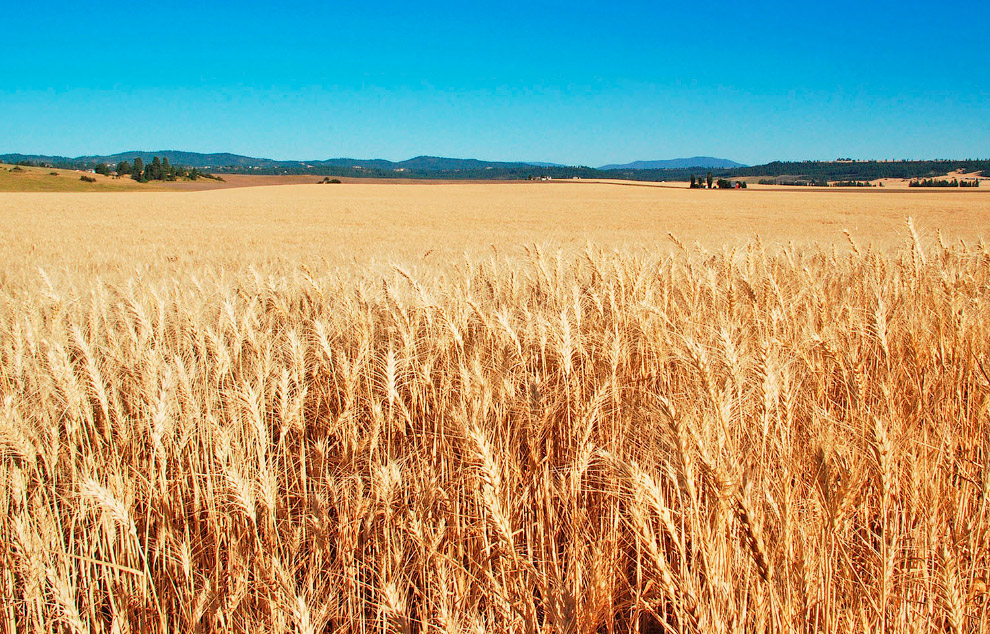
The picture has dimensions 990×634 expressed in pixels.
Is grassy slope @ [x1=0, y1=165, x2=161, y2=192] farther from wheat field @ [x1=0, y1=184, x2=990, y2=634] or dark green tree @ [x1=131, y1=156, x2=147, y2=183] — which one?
wheat field @ [x1=0, y1=184, x2=990, y2=634]

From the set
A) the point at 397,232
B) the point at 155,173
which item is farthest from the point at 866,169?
the point at 155,173

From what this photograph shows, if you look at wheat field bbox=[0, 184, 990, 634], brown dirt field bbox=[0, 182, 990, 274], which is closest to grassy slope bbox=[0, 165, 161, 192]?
brown dirt field bbox=[0, 182, 990, 274]

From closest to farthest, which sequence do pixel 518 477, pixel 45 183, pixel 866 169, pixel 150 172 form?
pixel 518 477
pixel 45 183
pixel 150 172
pixel 866 169

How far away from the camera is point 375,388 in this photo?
9.84 ft

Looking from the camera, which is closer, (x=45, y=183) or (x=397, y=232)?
(x=397, y=232)

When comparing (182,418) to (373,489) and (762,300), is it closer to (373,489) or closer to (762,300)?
(373,489)

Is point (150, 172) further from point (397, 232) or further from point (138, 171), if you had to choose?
point (397, 232)

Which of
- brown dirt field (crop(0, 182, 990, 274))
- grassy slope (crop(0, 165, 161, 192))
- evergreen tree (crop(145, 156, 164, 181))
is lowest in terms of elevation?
Answer: brown dirt field (crop(0, 182, 990, 274))

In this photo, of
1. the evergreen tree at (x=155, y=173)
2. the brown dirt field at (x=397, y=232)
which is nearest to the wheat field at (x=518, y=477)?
the brown dirt field at (x=397, y=232)

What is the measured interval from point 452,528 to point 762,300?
311 cm

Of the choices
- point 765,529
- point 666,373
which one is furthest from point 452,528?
point 666,373

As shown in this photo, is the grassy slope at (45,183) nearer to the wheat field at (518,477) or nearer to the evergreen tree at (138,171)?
the evergreen tree at (138,171)

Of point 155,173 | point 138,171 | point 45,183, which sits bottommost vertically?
point 45,183

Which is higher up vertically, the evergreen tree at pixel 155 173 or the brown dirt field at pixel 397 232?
Answer: the evergreen tree at pixel 155 173
